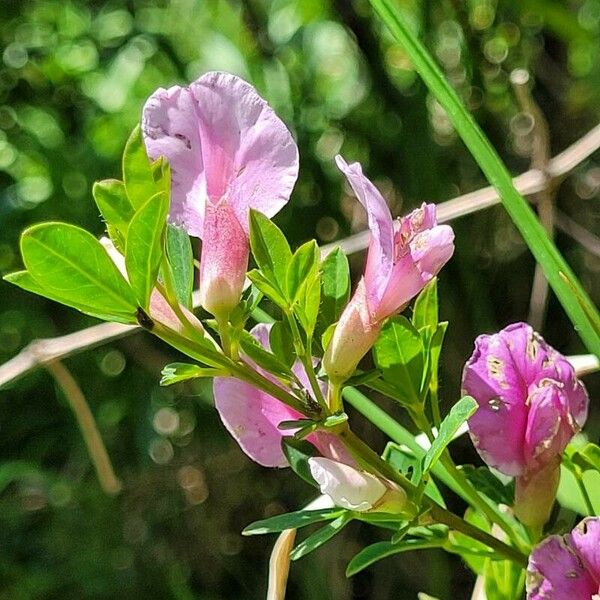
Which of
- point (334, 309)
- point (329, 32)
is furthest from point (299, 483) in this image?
point (334, 309)

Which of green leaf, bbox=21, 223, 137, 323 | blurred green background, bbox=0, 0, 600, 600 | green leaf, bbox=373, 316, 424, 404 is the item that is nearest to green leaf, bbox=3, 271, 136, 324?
green leaf, bbox=21, 223, 137, 323

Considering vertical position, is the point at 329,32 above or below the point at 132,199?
above

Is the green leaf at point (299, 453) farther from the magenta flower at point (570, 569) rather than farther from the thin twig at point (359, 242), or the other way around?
the thin twig at point (359, 242)

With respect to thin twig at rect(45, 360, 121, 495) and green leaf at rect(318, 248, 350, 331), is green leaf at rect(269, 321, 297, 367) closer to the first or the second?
green leaf at rect(318, 248, 350, 331)

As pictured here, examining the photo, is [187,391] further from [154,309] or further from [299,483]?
[154,309]

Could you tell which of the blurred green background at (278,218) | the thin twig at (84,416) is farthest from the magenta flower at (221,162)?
the blurred green background at (278,218)

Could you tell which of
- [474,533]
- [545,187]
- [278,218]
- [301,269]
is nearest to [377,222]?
[301,269]
